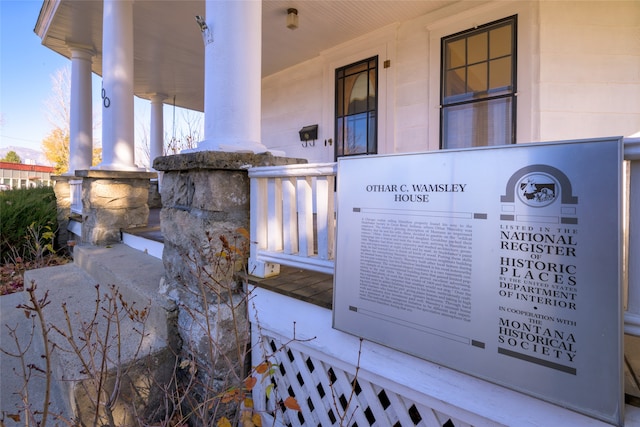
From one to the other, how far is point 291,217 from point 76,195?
463cm

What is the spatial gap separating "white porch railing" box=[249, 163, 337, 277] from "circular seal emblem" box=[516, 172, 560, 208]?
33.5 inches

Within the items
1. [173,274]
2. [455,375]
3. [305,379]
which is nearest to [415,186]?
[455,375]

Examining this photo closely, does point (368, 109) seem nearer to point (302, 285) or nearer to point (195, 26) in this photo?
point (195, 26)

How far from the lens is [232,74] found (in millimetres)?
1988

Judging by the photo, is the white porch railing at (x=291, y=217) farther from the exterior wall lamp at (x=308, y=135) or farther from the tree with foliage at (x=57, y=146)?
the tree with foliage at (x=57, y=146)

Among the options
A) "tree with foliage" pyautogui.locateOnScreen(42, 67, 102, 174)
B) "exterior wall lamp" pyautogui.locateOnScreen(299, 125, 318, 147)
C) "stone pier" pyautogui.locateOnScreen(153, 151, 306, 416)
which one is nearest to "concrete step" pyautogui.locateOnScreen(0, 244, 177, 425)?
"stone pier" pyautogui.locateOnScreen(153, 151, 306, 416)

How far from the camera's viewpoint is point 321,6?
3859 millimetres

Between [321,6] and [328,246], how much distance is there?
11.2 feet

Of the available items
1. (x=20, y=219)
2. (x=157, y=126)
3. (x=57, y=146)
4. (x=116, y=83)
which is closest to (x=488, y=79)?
(x=116, y=83)

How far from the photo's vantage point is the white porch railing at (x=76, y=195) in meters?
4.69

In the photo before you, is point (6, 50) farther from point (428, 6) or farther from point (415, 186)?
point (415, 186)

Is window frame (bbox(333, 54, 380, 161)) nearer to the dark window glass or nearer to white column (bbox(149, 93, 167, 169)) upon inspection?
the dark window glass

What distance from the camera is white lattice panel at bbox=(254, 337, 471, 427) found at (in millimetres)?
1375

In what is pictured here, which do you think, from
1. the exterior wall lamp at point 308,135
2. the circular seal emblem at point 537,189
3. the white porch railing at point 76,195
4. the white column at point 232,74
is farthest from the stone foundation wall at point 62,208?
the circular seal emblem at point 537,189
